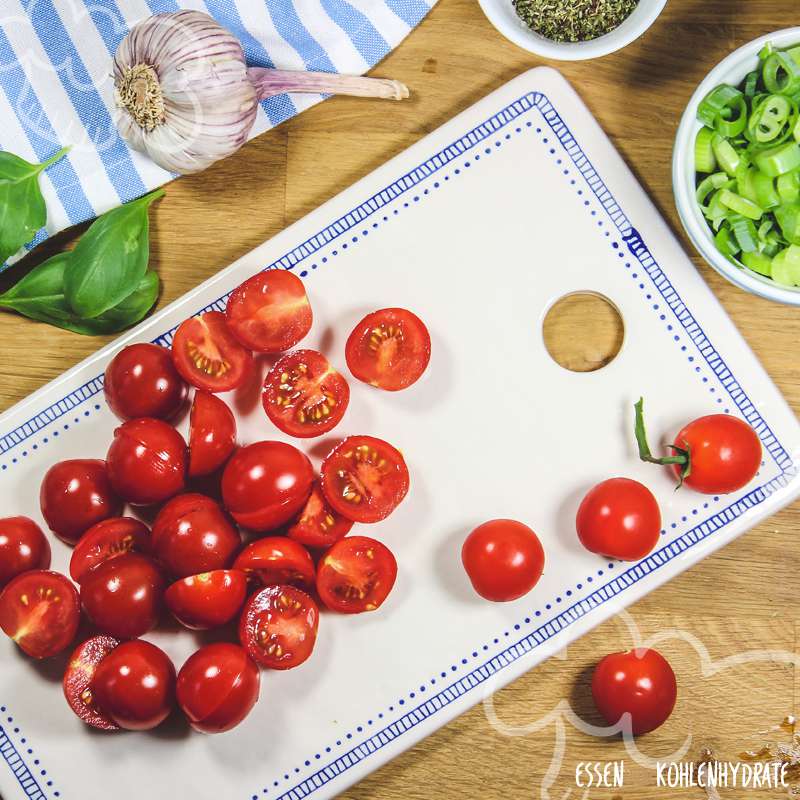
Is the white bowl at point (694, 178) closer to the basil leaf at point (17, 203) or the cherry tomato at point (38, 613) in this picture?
the basil leaf at point (17, 203)

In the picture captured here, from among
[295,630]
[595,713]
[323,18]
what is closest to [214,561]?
[295,630]

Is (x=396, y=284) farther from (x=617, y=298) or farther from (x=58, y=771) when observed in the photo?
(x=58, y=771)

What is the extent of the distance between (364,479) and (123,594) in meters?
0.32

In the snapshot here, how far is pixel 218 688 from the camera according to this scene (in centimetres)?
112

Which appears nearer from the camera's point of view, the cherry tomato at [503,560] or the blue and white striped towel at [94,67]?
the cherry tomato at [503,560]

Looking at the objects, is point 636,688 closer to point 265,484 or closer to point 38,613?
point 265,484

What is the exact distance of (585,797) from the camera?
1218mm

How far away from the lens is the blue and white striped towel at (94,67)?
49.2 inches

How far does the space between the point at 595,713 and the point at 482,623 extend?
19 cm

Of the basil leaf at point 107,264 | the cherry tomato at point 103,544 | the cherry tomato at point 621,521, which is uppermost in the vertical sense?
the basil leaf at point 107,264

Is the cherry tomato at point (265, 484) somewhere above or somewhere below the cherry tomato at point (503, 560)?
above

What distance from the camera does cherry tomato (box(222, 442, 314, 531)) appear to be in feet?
3.74

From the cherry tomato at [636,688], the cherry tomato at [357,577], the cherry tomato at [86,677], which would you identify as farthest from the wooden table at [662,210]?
the cherry tomato at [86,677]

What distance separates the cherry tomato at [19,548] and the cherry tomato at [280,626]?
300 mm
